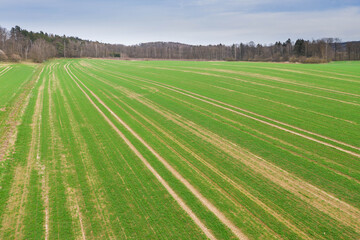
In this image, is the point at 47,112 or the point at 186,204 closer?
the point at 186,204

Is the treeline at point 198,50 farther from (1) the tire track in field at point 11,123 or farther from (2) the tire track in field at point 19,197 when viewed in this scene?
(2) the tire track in field at point 19,197

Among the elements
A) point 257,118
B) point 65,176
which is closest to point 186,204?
point 65,176

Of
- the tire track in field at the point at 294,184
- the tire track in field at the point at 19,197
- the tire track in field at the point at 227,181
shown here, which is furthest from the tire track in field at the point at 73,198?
the tire track in field at the point at 294,184

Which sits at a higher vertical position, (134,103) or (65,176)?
(134,103)

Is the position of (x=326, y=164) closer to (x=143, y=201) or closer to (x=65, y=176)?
(x=143, y=201)

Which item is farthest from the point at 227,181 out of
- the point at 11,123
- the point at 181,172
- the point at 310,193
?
the point at 11,123

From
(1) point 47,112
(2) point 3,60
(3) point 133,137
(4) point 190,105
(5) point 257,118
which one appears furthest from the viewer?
(2) point 3,60

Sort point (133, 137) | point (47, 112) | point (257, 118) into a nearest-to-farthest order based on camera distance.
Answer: point (133, 137) → point (257, 118) → point (47, 112)

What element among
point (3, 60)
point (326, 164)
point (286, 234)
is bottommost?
point (286, 234)

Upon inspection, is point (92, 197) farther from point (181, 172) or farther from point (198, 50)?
point (198, 50)
